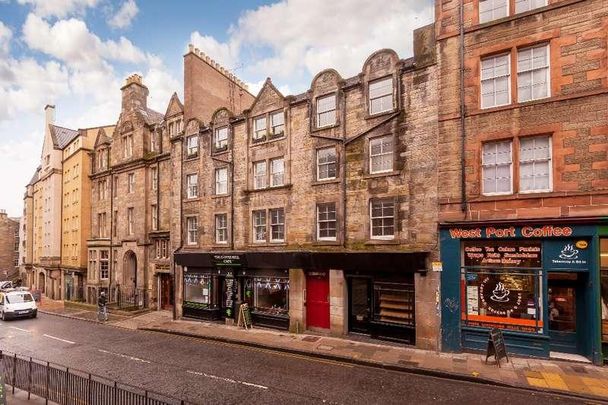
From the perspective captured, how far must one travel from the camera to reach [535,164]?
1231cm

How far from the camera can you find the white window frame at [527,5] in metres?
12.5

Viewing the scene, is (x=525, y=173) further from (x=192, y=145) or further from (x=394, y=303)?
(x=192, y=145)

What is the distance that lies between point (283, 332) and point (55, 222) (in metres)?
32.1

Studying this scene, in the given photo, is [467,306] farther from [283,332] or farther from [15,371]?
[15,371]

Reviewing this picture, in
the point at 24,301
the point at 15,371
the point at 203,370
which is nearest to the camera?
the point at 15,371

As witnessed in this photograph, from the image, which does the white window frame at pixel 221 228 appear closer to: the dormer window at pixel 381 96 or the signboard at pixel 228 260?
the signboard at pixel 228 260

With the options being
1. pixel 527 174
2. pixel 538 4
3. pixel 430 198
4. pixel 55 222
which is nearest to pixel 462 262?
pixel 430 198

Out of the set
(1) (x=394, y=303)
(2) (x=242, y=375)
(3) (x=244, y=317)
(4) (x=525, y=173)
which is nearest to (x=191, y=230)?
(3) (x=244, y=317)

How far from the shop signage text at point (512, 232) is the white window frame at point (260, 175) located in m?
9.78

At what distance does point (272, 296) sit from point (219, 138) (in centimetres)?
982

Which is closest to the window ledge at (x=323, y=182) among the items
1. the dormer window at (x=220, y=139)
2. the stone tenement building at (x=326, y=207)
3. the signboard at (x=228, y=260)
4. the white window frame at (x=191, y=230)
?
the stone tenement building at (x=326, y=207)

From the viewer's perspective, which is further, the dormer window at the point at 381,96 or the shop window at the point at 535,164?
the dormer window at the point at 381,96

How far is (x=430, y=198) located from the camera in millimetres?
13742

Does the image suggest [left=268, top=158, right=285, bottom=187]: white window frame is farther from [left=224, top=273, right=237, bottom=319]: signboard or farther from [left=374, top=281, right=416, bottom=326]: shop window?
[left=374, top=281, right=416, bottom=326]: shop window
